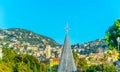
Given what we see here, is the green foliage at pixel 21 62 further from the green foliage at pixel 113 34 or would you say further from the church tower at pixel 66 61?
the green foliage at pixel 113 34

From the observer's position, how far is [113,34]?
255ft

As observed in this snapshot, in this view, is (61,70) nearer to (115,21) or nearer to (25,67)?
(115,21)

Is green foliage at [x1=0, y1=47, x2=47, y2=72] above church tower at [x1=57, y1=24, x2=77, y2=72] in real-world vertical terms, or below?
above

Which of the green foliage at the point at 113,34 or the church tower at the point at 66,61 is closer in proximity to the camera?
the green foliage at the point at 113,34

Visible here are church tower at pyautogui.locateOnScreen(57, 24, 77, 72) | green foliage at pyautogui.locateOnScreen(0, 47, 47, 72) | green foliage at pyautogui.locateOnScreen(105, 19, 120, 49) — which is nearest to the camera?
green foliage at pyautogui.locateOnScreen(105, 19, 120, 49)

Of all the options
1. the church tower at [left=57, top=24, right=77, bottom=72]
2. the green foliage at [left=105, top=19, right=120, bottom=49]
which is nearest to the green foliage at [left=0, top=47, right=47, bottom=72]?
the church tower at [left=57, top=24, right=77, bottom=72]

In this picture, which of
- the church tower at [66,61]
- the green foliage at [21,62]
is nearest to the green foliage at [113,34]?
the church tower at [66,61]

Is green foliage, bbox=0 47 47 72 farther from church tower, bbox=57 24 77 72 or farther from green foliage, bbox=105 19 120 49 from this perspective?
green foliage, bbox=105 19 120 49

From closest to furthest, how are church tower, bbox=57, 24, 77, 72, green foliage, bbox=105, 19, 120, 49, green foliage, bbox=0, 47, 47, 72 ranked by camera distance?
green foliage, bbox=105, 19, 120, 49, church tower, bbox=57, 24, 77, 72, green foliage, bbox=0, 47, 47, 72

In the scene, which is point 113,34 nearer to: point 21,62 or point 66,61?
point 66,61

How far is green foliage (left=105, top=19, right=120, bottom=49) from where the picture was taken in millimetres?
77250

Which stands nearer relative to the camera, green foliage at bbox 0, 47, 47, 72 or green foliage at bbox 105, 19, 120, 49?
green foliage at bbox 105, 19, 120, 49

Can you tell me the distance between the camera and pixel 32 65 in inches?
5359

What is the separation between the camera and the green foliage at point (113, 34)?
77250 mm
